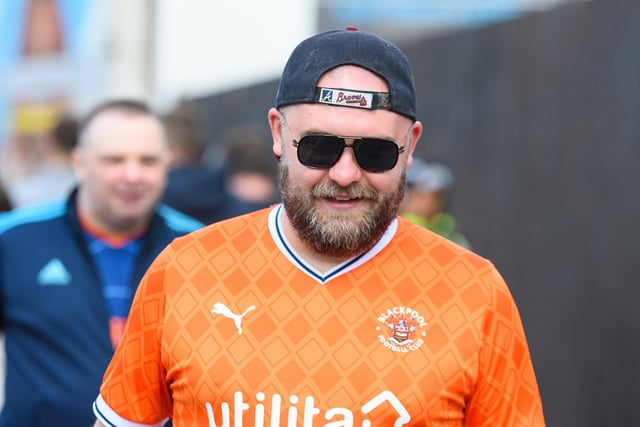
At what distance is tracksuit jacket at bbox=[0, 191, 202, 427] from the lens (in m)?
4.37

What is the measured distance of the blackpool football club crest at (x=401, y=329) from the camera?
9.67 feet

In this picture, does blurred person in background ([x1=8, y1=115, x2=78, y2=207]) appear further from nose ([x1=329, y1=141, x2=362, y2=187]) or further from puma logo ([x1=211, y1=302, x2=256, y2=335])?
nose ([x1=329, y1=141, x2=362, y2=187])

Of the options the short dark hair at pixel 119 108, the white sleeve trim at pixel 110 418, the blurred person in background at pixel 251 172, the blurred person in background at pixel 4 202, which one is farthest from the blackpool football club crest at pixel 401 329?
the blurred person in background at pixel 251 172

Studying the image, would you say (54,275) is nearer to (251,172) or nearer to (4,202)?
(4,202)

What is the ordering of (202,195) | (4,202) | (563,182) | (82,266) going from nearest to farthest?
1. (82,266)
2. (4,202)
3. (563,182)
4. (202,195)

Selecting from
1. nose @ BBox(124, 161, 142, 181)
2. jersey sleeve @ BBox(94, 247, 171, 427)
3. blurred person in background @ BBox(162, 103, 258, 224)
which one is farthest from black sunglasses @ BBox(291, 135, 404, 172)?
blurred person in background @ BBox(162, 103, 258, 224)

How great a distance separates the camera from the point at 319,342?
2965 millimetres

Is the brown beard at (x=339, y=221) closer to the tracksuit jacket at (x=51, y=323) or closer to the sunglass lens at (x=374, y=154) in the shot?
the sunglass lens at (x=374, y=154)

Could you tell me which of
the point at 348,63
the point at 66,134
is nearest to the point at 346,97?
the point at 348,63

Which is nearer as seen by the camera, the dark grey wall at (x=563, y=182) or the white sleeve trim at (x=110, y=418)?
the white sleeve trim at (x=110, y=418)

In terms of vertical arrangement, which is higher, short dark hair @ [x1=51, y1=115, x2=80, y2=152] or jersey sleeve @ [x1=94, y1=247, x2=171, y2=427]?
jersey sleeve @ [x1=94, y1=247, x2=171, y2=427]

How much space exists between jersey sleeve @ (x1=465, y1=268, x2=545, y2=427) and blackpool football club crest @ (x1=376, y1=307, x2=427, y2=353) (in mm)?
174

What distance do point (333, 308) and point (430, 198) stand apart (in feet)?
10.7

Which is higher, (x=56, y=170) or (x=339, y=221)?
(x=339, y=221)
